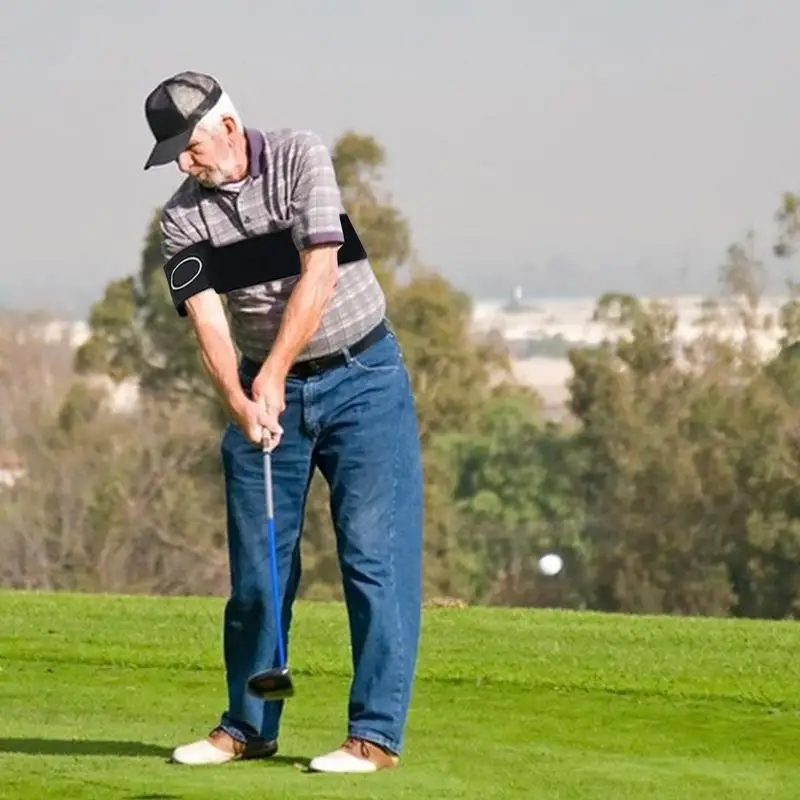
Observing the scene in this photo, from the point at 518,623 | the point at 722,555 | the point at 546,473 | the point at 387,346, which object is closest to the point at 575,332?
the point at 546,473

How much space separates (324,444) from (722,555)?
118ft

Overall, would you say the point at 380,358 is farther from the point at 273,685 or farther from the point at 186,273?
the point at 273,685

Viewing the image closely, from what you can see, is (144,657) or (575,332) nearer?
(144,657)

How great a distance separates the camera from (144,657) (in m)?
8.02

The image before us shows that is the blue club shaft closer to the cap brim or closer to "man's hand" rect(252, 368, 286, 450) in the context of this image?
"man's hand" rect(252, 368, 286, 450)

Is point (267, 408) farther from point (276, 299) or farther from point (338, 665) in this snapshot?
point (338, 665)

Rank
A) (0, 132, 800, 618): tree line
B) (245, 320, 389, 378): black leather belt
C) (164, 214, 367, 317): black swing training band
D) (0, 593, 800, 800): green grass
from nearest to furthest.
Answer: (0, 593, 800, 800): green grass < (164, 214, 367, 317): black swing training band < (245, 320, 389, 378): black leather belt < (0, 132, 800, 618): tree line

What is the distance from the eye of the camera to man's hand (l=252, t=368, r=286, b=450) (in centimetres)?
556

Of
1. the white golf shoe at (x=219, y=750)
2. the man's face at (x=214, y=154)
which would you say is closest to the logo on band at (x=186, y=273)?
the man's face at (x=214, y=154)

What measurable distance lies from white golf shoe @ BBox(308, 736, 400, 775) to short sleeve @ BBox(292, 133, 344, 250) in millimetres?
1270

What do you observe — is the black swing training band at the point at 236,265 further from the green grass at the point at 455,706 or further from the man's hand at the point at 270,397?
the green grass at the point at 455,706

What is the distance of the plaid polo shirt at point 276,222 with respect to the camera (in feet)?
18.4

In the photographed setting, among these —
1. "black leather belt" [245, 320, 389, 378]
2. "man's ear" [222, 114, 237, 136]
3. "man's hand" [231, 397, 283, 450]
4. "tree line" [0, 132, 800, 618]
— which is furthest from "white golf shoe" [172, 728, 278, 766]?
"tree line" [0, 132, 800, 618]

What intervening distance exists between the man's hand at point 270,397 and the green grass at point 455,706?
869mm
